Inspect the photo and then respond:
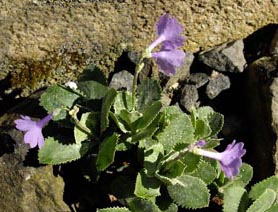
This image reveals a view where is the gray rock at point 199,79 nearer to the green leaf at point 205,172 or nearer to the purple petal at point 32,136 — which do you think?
the green leaf at point 205,172

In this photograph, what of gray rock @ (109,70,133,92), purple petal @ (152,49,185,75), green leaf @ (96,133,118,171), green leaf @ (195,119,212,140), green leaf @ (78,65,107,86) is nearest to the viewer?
purple petal @ (152,49,185,75)

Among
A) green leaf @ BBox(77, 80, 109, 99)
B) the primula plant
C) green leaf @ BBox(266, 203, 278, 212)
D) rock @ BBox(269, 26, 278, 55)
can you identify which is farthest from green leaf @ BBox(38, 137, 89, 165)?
rock @ BBox(269, 26, 278, 55)

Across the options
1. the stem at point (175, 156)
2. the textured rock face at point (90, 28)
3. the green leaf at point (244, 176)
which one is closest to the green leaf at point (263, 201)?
the green leaf at point (244, 176)

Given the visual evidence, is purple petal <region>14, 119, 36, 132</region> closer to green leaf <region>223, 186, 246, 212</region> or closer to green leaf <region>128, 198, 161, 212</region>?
green leaf <region>128, 198, 161, 212</region>

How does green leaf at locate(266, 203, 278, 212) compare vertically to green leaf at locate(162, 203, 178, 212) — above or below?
above

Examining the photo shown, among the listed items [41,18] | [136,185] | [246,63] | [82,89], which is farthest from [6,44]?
[246,63]

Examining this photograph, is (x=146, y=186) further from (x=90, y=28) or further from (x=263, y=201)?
(x=90, y=28)

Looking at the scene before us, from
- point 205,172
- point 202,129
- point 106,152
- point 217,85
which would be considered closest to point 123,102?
point 106,152
